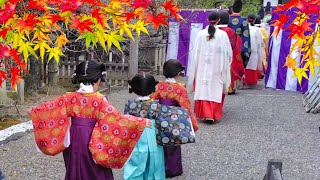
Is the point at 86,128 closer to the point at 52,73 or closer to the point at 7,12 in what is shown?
the point at 7,12

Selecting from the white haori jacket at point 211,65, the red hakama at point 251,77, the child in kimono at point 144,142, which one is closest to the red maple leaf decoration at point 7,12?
the child in kimono at point 144,142

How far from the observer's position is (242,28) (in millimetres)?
8477

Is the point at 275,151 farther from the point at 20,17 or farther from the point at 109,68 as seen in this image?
the point at 109,68

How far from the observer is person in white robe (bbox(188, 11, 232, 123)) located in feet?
20.6

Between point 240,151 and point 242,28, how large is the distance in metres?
3.81

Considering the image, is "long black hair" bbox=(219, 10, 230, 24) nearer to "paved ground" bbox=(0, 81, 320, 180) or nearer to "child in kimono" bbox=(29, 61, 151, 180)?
"paved ground" bbox=(0, 81, 320, 180)

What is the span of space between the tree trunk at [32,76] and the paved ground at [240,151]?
1.88m

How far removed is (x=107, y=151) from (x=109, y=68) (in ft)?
23.8

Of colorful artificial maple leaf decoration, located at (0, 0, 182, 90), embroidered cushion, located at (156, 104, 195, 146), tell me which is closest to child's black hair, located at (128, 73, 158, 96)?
embroidered cushion, located at (156, 104, 195, 146)

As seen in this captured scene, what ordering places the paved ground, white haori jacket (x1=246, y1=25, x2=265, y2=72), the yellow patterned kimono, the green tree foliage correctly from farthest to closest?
the green tree foliage, white haori jacket (x1=246, y1=25, x2=265, y2=72), the paved ground, the yellow patterned kimono

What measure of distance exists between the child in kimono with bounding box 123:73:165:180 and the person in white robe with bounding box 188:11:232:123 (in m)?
2.76

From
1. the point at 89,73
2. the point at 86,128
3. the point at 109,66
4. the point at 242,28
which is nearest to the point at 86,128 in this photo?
the point at 86,128

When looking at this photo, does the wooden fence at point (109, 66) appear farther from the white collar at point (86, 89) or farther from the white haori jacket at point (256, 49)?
the white collar at point (86, 89)

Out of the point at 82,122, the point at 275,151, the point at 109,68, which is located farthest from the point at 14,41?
the point at 109,68
